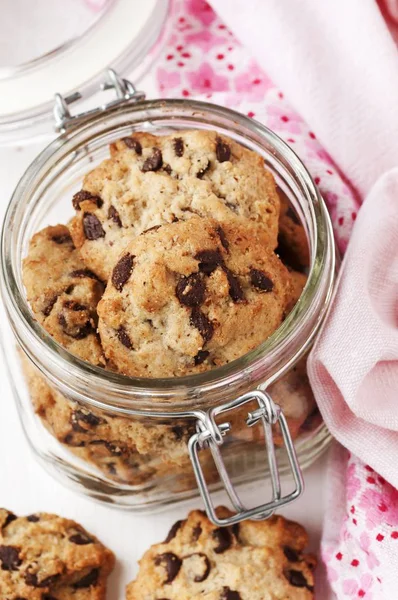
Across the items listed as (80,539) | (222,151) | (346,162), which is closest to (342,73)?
(346,162)

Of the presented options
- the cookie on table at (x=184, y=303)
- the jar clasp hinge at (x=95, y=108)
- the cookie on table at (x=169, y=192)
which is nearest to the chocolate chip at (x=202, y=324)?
the cookie on table at (x=184, y=303)

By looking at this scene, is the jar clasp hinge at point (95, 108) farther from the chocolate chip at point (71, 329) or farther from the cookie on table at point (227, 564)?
the cookie on table at point (227, 564)

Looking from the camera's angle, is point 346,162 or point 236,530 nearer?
point 236,530

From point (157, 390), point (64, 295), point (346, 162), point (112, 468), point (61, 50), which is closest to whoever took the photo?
point (157, 390)

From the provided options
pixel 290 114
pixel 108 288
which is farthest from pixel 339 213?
pixel 108 288

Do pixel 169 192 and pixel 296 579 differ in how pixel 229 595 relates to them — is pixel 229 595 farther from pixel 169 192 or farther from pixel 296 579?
pixel 169 192

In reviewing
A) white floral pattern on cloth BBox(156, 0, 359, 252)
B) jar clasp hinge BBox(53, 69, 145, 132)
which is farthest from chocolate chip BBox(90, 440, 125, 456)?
white floral pattern on cloth BBox(156, 0, 359, 252)
